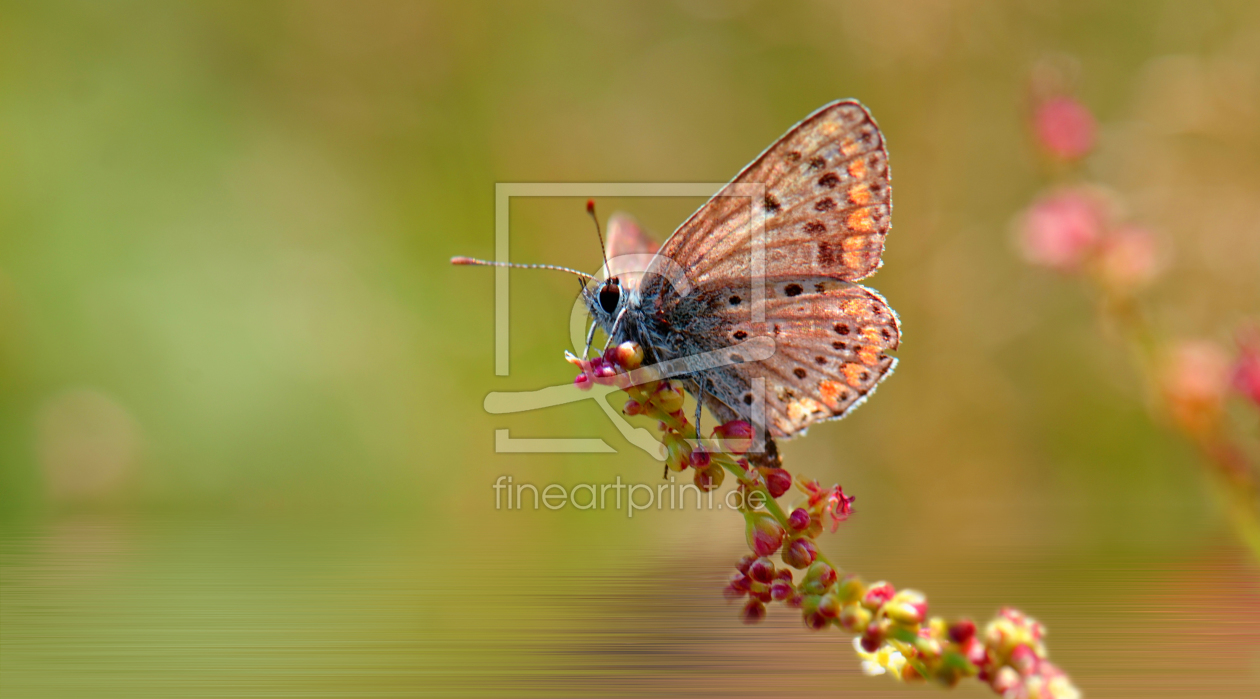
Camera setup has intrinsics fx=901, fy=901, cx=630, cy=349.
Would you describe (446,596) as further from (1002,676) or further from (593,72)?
(593,72)

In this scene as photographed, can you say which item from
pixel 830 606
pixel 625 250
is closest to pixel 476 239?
pixel 625 250

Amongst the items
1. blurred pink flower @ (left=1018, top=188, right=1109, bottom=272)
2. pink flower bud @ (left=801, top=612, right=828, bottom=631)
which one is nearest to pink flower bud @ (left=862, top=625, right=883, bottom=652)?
pink flower bud @ (left=801, top=612, right=828, bottom=631)

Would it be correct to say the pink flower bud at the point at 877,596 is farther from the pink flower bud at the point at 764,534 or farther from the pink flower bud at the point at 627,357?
the pink flower bud at the point at 627,357

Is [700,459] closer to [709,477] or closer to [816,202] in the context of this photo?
[709,477]

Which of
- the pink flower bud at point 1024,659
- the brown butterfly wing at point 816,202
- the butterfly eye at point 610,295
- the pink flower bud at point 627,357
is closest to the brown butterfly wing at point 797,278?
the brown butterfly wing at point 816,202

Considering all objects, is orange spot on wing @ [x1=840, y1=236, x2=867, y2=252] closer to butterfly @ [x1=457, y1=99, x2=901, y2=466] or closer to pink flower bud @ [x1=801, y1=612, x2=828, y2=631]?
butterfly @ [x1=457, y1=99, x2=901, y2=466]
